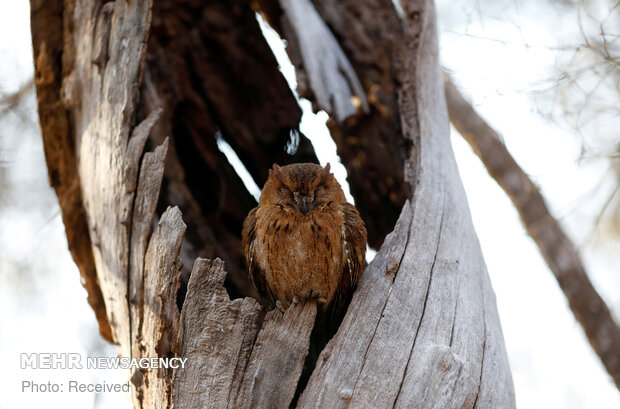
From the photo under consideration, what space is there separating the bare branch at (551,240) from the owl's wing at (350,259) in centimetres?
236

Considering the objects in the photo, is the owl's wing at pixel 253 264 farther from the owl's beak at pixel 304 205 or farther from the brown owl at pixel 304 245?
the owl's beak at pixel 304 205

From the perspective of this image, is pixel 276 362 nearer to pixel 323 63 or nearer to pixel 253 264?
pixel 253 264

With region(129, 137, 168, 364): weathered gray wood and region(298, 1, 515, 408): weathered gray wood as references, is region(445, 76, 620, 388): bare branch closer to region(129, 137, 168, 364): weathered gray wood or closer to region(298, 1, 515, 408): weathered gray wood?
region(298, 1, 515, 408): weathered gray wood

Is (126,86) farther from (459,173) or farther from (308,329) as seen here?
(459,173)

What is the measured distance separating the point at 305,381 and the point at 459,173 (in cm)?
156

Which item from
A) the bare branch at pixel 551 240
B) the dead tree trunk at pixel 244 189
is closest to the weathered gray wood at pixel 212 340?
the dead tree trunk at pixel 244 189

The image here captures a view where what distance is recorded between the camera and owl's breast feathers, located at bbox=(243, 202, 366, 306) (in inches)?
114

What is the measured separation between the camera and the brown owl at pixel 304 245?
2893mm

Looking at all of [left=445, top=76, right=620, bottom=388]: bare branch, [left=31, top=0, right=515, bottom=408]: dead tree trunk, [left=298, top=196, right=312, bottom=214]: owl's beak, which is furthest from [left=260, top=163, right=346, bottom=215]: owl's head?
[left=445, top=76, right=620, bottom=388]: bare branch

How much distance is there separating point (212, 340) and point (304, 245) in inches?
25.7

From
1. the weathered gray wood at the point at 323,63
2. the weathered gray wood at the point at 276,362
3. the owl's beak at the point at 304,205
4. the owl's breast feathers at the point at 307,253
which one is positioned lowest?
the weathered gray wood at the point at 276,362

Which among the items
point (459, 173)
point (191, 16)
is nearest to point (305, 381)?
point (459, 173)

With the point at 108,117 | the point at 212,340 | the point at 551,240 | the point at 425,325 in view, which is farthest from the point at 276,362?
the point at 551,240

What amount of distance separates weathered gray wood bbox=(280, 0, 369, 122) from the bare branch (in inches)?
65.3
